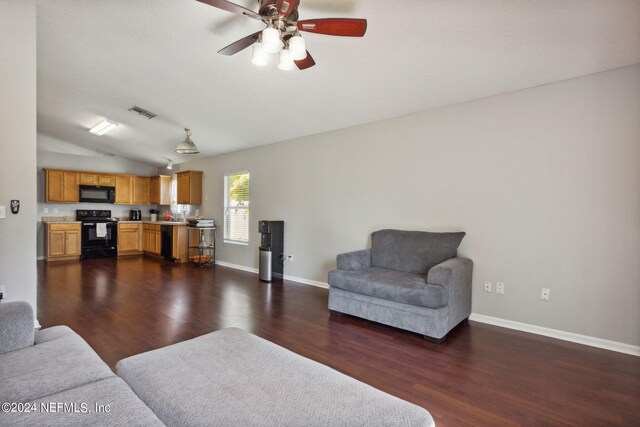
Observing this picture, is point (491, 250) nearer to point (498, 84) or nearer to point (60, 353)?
point (498, 84)

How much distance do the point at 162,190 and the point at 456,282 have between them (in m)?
7.69

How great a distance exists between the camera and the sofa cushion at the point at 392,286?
2826mm

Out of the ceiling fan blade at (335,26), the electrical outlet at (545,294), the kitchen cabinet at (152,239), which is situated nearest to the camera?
the ceiling fan blade at (335,26)

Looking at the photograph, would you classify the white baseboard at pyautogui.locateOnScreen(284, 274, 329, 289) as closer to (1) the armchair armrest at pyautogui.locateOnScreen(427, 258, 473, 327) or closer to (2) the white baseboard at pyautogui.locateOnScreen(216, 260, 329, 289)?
(2) the white baseboard at pyautogui.locateOnScreen(216, 260, 329, 289)

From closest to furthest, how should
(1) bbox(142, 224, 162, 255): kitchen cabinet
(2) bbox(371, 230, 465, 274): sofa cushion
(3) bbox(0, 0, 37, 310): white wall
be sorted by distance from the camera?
(3) bbox(0, 0, 37, 310): white wall < (2) bbox(371, 230, 465, 274): sofa cushion < (1) bbox(142, 224, 162, 255): kitchen cabinet

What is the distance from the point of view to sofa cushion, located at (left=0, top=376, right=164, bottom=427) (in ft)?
3.24

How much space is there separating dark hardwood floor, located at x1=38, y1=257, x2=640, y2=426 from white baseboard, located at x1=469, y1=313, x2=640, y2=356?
0.09 m

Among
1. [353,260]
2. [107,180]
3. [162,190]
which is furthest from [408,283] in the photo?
[107,180]

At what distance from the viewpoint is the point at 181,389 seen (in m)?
1.22

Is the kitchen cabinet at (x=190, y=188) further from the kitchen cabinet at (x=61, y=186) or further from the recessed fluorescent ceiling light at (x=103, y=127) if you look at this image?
the kitchen cabinet at (x=61, y=186)

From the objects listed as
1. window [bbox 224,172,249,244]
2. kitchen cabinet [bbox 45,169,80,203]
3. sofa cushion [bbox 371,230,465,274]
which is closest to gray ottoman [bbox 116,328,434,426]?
sofa cushion [bbox 371,230,465,274]

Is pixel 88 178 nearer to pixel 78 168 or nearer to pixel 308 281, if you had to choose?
pixel 78 168

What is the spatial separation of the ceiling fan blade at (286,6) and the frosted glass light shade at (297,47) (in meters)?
0.15

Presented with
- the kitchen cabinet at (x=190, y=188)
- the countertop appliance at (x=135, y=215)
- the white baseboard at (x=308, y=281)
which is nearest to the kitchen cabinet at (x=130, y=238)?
the countertop appliance at (x=135, y=215)
